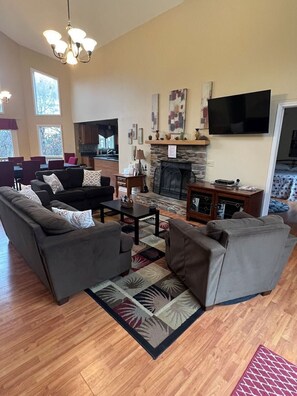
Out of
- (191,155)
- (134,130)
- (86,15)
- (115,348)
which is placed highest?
(86,15)

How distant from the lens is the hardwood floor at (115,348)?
1472mm

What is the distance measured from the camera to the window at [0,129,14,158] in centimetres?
769

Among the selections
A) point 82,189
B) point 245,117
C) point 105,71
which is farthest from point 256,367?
point 105,71

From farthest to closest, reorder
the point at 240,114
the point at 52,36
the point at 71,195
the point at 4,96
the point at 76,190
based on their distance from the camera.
A: the point at 4,96
the point at 76,190
the point at 71,195
the point at 240,114
the point at 52,36

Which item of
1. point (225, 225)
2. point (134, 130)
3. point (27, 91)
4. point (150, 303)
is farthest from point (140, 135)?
point (27, 91)

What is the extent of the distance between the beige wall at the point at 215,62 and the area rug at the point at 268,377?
298 centimetres

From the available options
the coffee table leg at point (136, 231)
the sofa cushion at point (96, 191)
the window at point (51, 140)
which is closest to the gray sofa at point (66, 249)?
the coffee table leg at point (136, 231)

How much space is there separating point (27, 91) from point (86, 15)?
4.00m

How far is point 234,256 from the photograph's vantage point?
6.35 ft

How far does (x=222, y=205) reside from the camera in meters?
4.04

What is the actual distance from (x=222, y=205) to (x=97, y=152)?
22.0 ft

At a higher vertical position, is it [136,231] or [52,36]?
[52,36]

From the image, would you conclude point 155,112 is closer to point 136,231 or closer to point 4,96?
point 136,231

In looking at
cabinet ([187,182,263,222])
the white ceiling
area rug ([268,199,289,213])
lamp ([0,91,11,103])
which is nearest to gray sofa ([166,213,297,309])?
cabinet ([187,182,263,222])
